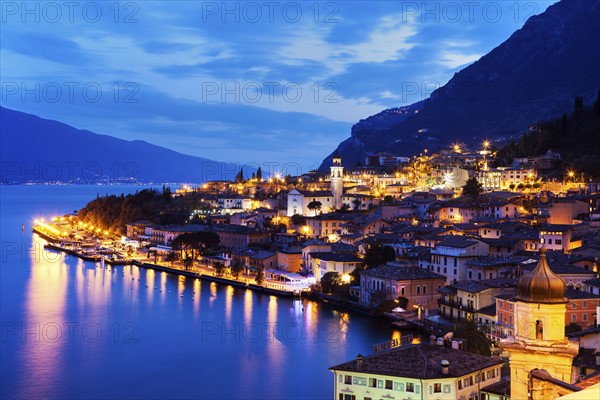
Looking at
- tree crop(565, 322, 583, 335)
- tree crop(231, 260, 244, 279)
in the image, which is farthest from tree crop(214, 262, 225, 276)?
tree crop(565, 322, 583, 335)

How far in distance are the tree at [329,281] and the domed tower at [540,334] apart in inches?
642

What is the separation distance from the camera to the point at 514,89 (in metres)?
69.8

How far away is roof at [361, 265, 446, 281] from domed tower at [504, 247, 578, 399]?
13576 millimetres

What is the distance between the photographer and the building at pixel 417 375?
27.6 feet

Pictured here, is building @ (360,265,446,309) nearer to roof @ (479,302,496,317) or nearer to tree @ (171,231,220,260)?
roof @ (479,302,496,317)

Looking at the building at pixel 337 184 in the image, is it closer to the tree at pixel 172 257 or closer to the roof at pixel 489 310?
the tree at pixel 172 257

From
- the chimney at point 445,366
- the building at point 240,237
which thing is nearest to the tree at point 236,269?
the building at point 240,237

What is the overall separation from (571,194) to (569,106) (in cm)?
3371

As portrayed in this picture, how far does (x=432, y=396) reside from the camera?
27.6 ft

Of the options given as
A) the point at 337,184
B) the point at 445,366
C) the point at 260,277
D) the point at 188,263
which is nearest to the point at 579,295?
the point at 445,366

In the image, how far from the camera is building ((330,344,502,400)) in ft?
27.6

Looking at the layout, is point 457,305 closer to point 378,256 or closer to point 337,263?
point 378,256

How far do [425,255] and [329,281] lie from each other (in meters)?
2.92

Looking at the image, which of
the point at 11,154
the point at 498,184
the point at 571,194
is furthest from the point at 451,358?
the point at 11,154
